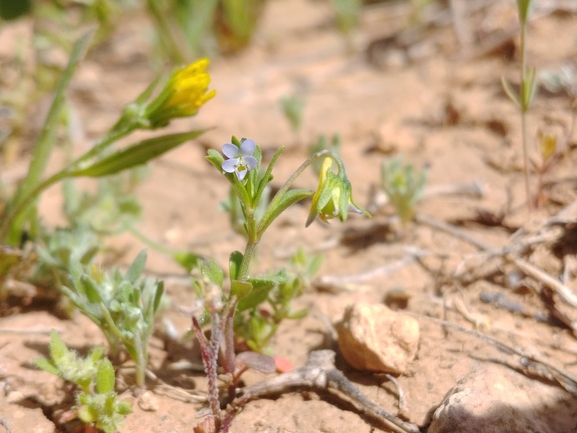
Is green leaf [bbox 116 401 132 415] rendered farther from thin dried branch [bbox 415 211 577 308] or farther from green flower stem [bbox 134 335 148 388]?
thin dried branch [bbox 415 211 577 308]

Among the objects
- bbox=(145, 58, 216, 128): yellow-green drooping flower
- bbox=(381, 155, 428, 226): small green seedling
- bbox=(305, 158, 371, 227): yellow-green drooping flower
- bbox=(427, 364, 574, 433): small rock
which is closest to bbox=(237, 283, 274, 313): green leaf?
bbox=(305, 158, 371, 227): yellow-green drooping flower

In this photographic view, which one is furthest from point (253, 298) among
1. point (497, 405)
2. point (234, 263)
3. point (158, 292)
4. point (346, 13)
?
point (346, 13)

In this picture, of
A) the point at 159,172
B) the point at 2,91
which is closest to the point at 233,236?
the point at 159,172

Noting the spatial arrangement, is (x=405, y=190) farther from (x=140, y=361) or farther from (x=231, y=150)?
(x=140, y=361)

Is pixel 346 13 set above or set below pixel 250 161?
above

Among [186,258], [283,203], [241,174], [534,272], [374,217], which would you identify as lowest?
[534,272]

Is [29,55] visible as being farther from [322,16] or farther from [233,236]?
[233,236]
